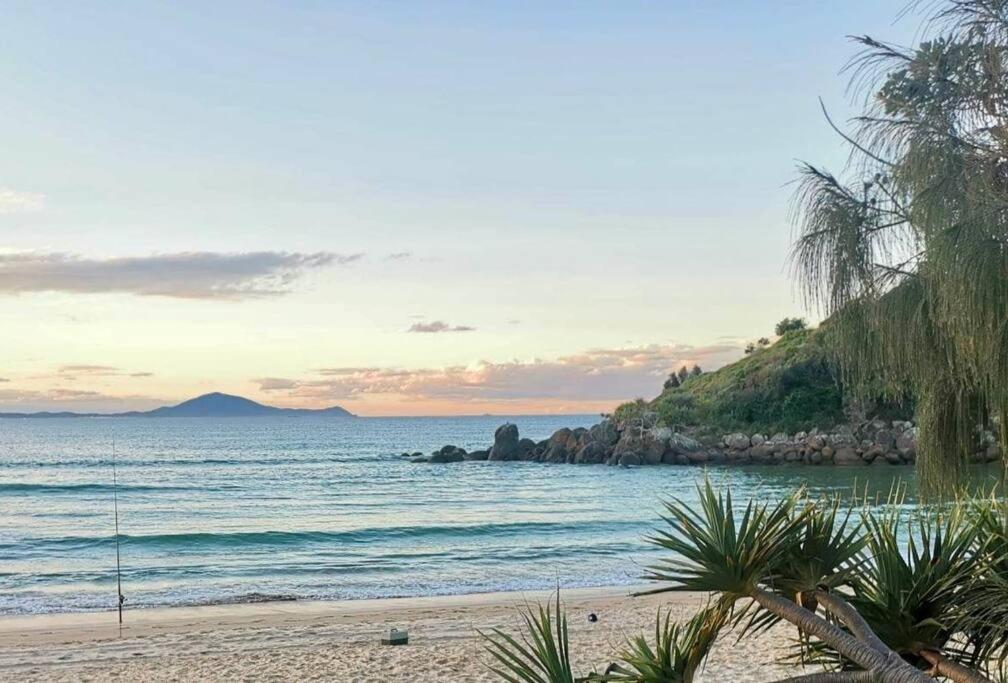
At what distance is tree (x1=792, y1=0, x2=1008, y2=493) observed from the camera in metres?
5.66

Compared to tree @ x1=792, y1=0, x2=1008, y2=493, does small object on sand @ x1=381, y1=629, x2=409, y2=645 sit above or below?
below

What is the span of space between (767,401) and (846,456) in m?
11.4

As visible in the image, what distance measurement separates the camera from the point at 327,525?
103 feet

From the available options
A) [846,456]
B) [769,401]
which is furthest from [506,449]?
[846,456]

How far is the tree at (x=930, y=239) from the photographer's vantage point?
566 centimetres

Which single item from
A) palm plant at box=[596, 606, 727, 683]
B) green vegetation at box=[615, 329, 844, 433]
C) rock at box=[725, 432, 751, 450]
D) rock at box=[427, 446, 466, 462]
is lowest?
rock at box=[427, 446, 466, 462]

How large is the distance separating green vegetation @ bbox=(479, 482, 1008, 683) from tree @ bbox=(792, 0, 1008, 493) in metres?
1.38

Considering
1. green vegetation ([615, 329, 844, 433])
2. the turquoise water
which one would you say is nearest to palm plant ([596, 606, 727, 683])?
the turquoise water

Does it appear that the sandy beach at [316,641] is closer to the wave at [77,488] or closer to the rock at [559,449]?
the wave at [77,488]

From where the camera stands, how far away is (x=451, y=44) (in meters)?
17.6

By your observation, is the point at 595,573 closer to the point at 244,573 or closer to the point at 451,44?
the point at 244,573

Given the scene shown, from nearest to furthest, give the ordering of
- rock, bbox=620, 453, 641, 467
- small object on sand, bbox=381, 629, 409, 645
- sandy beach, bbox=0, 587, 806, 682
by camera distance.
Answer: sandy beach, bbox=0, 587, 806, 682
small object on sand, bbox=381, 629, 409, 645
rock, bbox=620, 453, 641, 467

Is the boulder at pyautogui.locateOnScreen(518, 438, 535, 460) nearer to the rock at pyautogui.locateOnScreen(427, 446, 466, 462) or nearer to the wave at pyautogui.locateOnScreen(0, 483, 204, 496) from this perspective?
the rock at pyautogui.locateOnScreen(427, 446, 466, 462)

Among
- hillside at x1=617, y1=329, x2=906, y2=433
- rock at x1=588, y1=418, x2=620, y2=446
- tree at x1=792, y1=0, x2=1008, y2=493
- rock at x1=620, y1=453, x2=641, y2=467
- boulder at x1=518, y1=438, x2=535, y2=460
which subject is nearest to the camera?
tree at x1=792, y1=0, x2=1008, y2=493
